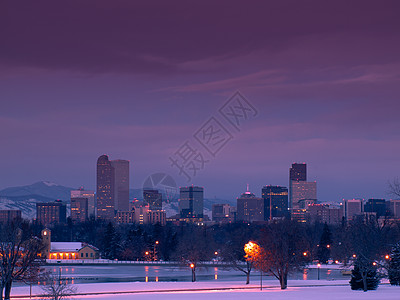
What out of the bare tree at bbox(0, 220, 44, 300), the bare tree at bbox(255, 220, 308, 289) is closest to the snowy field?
the bare tree at bbox(0, 220, 44, 300)

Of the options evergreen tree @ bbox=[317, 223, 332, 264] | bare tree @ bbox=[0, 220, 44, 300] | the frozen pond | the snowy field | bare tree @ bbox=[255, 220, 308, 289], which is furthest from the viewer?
evergreen tree @ bbox=[317, 223, 332, 264]

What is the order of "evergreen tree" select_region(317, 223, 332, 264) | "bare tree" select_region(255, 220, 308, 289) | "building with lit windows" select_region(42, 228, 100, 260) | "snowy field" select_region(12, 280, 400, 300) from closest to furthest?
"snowy field" select_region(12, 280, 400, 300), "bare tree" select_region(255, 220, 308, 289), "evergreen tree" select_region(317, 223, 332, 264), "building with lit windows" select_region(42, 228, 100, 260)

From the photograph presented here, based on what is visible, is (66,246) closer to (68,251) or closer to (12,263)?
(68,251)

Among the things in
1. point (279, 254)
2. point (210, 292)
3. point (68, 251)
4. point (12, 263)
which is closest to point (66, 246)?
point (68, 251)

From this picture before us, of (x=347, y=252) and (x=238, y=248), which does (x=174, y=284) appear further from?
(x=347, y=252)

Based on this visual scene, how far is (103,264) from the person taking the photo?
156 meters

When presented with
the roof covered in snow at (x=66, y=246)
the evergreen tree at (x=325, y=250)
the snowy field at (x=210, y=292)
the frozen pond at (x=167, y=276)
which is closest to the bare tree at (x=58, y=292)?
the snowy field at (x=210, y=292)

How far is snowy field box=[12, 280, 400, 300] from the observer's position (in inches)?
2584

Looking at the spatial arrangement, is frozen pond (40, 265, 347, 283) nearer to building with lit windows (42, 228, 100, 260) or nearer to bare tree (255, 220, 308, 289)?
bare tree (255, 220, 308, 289)

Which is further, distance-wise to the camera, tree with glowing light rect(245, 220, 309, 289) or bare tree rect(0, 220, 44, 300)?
tree with glowing light rect(245, 220, 309, 289)

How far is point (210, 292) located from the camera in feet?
236

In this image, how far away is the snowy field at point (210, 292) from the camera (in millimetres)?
65625

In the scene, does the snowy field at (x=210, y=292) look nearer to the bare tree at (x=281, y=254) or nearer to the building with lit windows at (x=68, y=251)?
the bare tree at (x=281, y=254)

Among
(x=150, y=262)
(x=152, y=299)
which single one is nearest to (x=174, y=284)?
(x=152, y=299)
